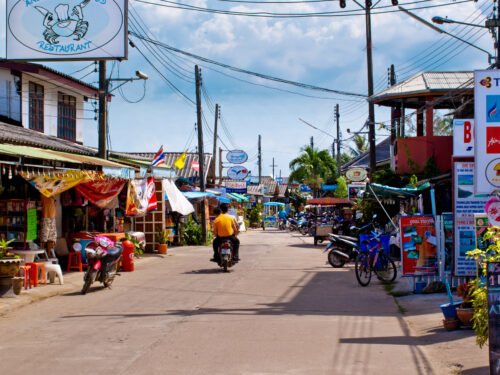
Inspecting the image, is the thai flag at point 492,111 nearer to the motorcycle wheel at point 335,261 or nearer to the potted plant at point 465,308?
the potted plant at point 465,308

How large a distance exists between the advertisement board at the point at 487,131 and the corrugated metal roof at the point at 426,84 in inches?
604

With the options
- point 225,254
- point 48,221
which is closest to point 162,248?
point 225,254

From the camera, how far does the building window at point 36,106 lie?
72.9 ft

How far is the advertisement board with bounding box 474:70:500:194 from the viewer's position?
7895 mm

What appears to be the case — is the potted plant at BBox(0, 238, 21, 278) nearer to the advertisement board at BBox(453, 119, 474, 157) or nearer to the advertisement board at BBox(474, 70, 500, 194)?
the advertisement board at BBox(474, 70, 500, 194)

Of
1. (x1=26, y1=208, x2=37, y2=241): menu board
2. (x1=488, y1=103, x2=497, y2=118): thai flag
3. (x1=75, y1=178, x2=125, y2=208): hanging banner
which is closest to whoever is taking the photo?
(x1=488, y1=103, x2=497, y2=118): thai flag

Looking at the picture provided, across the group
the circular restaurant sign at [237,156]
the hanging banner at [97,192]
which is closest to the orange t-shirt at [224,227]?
the hanging banner at [97,192]

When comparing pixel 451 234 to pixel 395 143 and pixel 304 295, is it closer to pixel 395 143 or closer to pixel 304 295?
pixel 304 295

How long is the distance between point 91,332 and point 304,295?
5.16m

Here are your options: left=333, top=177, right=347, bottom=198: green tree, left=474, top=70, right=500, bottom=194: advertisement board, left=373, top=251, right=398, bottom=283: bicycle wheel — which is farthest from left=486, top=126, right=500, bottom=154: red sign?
left=333, top=177, right=347, bottom=198: green tree

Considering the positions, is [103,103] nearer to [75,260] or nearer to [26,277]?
[75,260]

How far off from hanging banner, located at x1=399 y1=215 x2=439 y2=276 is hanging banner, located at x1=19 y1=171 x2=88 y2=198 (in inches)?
317

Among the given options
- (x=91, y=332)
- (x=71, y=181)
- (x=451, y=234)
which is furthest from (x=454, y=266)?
(x=71, y=181)

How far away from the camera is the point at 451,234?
11.7 metres
